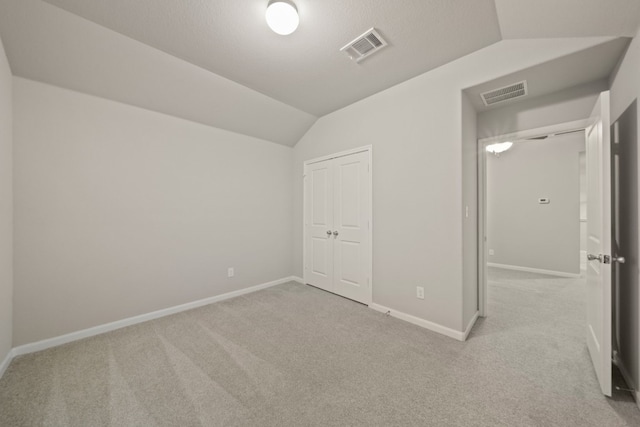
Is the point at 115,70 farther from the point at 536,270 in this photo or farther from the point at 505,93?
the point at 536,270

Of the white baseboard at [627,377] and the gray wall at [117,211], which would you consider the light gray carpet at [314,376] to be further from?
the gray wall at [117,211]

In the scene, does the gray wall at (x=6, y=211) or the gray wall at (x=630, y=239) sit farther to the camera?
the gray wall at (x=6, y=211)

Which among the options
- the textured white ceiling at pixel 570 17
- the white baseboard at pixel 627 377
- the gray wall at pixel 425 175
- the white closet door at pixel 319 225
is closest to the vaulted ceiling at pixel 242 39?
the textured white ceiling at pixel 570 17

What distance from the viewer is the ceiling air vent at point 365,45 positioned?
81.6 inches

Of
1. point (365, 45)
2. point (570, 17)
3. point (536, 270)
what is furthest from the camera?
point (536, 270)

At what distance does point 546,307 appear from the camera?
3074 millimetres

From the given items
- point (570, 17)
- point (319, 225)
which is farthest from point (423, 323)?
point (570, 17)

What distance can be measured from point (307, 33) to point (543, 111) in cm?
249

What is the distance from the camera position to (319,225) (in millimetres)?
3928

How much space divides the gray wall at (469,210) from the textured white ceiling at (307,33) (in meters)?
0.65

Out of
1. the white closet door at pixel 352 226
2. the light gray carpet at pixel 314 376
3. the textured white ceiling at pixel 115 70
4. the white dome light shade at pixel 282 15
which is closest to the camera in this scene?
the light gray carpet at pixel 314 376

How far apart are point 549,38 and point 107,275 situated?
15.3 ft

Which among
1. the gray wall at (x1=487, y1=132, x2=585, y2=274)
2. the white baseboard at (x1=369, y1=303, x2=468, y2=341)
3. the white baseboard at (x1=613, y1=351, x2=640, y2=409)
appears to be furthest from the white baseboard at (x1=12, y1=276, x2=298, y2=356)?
the gray wall at (x1=487, y1=132, x2=585, y2=274)

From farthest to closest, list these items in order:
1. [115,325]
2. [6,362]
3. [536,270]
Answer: [536,270] → [115,325] → [6,362]
